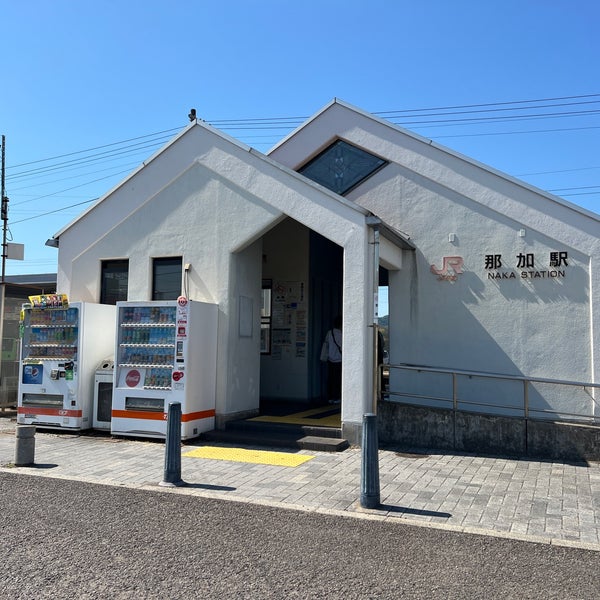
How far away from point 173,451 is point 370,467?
2.52m

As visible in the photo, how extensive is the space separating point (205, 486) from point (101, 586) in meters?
2.96

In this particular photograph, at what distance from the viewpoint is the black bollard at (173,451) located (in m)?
7.15

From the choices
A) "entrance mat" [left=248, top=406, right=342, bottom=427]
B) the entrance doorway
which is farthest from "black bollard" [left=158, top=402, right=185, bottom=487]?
the entrance doorway

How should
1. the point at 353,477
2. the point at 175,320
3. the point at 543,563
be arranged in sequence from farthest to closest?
1. the point at 175,320
2. the point at 353,477
3. the point at 543,563

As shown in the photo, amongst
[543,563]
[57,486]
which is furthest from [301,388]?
[543,563]

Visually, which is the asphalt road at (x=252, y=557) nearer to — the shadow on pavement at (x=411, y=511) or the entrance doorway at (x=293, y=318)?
the shadow on pavement at (x=411, y=511)

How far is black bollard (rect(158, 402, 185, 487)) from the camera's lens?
7.15 meters

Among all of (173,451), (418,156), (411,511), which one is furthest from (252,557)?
(418,156)

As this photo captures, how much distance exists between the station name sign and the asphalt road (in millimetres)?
6228

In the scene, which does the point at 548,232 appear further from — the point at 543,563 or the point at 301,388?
the point at 543,563

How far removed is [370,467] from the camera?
6211mm

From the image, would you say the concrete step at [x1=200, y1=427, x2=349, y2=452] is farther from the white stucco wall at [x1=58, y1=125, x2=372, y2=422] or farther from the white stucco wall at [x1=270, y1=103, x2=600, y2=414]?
the white stucco wall at [x1=270, y1=103, x2=600, y2=414]

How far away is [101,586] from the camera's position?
4176 millimetres

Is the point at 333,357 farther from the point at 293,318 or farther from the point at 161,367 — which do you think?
the point at 161,367
